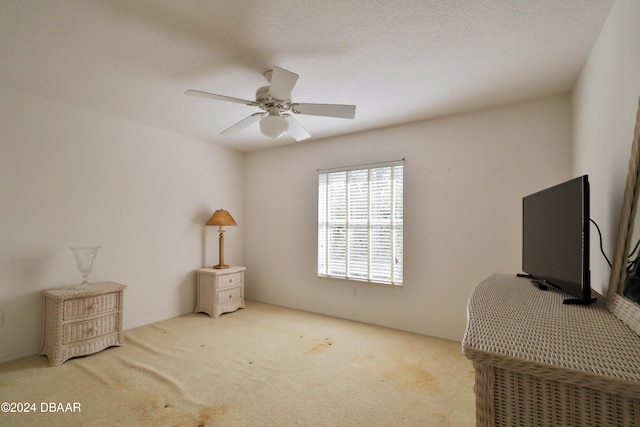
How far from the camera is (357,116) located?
3346mm

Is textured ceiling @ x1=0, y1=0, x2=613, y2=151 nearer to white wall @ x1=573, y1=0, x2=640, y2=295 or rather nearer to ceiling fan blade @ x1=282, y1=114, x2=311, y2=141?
white wall @ x1=573, y1=0, x2=640, y2=295

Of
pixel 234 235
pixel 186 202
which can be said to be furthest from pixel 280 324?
pixel 186 202

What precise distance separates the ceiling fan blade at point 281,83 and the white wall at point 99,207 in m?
2.41

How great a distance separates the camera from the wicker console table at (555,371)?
722mm

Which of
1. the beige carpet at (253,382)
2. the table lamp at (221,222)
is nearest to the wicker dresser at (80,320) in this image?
the beige carpet at (253,382)

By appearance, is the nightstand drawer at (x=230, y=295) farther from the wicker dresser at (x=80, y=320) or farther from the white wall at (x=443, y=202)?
the wicker dresser at (x=80, y=320)

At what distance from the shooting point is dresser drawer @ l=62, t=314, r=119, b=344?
267 cm

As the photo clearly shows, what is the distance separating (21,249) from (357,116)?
3.55 metres

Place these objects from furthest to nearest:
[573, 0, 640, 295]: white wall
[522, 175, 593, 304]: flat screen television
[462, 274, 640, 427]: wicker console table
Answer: [573, 0, 640, 295]: white wall
[522, 175, 593, 304]: flat screen television
[462, 274, 640, 427]: wicker console table

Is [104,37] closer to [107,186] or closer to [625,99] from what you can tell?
[107,186]

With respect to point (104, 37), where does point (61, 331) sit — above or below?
below

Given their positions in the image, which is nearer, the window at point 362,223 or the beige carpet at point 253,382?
the beige carpet at point 253,382

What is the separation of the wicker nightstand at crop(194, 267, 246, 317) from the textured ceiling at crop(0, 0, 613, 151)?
7.27 ft

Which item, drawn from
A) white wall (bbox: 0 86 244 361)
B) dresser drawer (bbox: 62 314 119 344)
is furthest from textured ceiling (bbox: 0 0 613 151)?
dresser drawer (bbox: 62 314 119 344)
